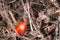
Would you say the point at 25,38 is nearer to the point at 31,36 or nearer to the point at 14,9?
the point at 31,36

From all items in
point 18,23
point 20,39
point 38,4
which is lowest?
point 20,39

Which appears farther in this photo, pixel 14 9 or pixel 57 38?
pixel 14 9

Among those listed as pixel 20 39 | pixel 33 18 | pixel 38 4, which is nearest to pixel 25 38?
pixel 20 39

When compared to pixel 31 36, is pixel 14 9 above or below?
above

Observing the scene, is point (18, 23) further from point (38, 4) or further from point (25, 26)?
point (38, 4)

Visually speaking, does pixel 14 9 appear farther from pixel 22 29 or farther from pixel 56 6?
pixel 56 6

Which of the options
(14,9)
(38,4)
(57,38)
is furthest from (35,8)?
(57,38)

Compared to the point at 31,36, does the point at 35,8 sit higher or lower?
higher
